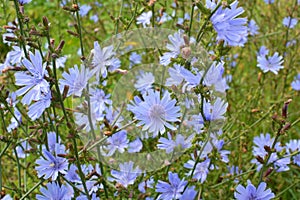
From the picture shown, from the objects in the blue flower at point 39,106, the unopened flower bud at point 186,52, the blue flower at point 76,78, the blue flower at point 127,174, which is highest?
the unopened flower bud at point 186,52

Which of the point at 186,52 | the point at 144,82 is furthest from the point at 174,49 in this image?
the point at 144,82

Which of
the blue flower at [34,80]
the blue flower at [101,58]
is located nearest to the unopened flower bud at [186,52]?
the blue flower at [101,58]

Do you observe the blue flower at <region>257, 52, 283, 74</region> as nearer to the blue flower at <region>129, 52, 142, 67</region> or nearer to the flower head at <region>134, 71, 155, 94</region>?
the blue flower at <region>129, 52, 142, 67</region>

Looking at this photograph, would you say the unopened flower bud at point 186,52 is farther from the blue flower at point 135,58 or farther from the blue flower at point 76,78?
the blue flower at point 135,58

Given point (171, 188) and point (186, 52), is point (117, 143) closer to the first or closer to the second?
point (171, 188)

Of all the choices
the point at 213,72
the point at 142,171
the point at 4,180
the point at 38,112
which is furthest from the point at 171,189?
the point at 4,180

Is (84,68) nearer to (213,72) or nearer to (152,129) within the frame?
(152,129)
